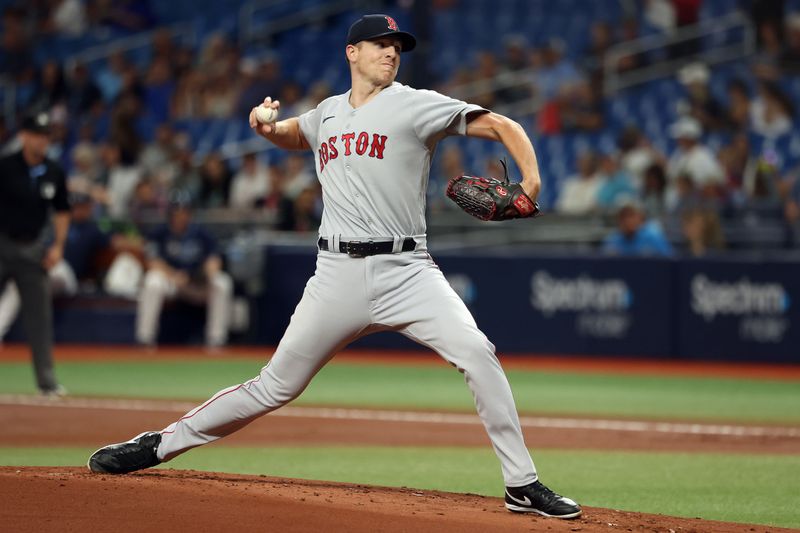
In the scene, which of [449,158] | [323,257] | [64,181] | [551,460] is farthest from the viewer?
[449,158]

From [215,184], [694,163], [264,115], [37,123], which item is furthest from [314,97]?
[264,115]

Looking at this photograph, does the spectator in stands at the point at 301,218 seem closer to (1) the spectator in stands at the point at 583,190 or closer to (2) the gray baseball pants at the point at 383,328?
(1) the spectator in stands at the point at 583,190

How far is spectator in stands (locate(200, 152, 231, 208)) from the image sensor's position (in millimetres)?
18578

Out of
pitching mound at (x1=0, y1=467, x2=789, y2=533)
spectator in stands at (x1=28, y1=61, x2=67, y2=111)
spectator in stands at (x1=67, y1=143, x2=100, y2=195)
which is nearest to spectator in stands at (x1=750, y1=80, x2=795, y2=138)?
spectator in stands at (x1=67, y1=143, x2=100, y2=195)

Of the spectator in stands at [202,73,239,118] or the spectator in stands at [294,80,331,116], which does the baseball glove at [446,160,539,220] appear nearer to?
the spectator in stands at [294,80,331,116]

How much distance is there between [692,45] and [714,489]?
46.4 feet

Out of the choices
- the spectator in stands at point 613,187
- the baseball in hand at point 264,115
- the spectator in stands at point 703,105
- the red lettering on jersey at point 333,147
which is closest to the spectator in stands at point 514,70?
the spectator in stands at point 703,105

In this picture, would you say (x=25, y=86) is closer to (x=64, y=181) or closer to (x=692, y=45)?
(x=692, y=45)

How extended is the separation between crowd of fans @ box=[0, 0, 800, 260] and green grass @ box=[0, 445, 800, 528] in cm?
726

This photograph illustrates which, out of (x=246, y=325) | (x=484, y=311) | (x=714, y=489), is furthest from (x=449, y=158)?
(x=714, y=489)

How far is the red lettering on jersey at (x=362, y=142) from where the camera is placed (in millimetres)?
5699

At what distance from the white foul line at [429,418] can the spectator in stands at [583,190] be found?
7018mm

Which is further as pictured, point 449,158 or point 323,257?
point 449,158

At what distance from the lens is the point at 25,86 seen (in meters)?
22.4
